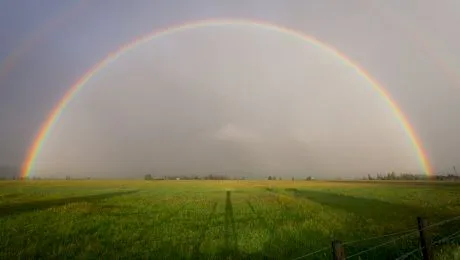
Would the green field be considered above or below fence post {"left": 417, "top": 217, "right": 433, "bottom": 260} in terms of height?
below

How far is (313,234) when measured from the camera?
2225 cm

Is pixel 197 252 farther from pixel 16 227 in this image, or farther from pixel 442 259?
pixel 16 227

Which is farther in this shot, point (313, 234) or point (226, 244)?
point (313, 234)

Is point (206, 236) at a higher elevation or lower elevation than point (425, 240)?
lower

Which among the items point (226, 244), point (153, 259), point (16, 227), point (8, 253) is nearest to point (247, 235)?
point (226, 244)

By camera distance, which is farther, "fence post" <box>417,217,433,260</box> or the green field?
the green field

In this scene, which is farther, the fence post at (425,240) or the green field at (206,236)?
the green field at (206,236)

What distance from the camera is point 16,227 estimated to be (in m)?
25.5

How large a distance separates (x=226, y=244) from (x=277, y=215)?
13212mm

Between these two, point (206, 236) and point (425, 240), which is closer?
point (425, 240)

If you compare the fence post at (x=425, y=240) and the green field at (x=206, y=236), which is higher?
the fence post at (x=425, y=240)

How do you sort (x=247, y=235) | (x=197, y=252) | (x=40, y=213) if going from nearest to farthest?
(x=197, y=252)
(x=247, y=235)
(x=40, y=213)

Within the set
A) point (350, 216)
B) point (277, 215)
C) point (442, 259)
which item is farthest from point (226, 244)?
point (350, 216)

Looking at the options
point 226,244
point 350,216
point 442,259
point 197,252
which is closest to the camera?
point 442,259
